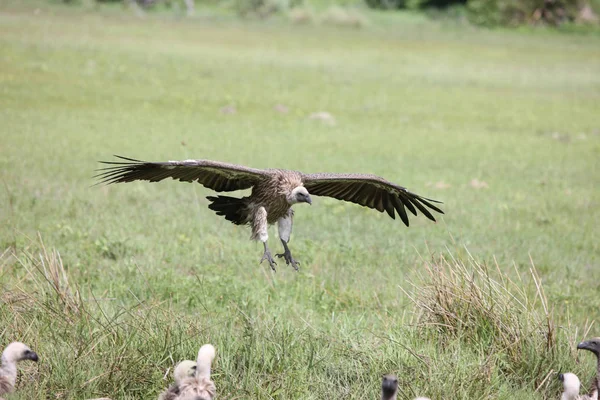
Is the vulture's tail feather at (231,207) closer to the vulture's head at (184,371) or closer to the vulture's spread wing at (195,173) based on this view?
the vulture's spread wing at (195,173)

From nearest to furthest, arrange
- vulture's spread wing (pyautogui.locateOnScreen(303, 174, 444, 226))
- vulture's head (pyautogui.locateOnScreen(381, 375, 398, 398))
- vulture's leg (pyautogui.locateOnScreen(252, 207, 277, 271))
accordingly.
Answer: vulture's head (pyautogui.locateOnScreen(381, 375, 398, 398)) < vulture's leg (pyautogui.locateOnScreen(252, 207, 277, 271)) < vulture's spread wing (pyautogui.locateOnScreen(303, 174, 444, 226))

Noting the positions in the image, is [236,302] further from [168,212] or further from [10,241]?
[168,212]

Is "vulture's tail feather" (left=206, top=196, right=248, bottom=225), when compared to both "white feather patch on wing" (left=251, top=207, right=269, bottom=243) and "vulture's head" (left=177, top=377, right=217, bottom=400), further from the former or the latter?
"vulture's head" (left=177, top=377, right=217, bottom=400)

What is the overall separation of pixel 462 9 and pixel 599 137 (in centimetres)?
3123

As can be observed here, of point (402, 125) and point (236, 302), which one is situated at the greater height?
point (236, 302)

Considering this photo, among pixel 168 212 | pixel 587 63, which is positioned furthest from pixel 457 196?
pixel 587 63

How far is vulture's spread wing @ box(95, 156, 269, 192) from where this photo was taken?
19.1 ft

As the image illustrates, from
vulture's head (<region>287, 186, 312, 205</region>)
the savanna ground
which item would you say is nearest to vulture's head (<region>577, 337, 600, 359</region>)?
the savanna ground

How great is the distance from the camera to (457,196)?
43.6ft

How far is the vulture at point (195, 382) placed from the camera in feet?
16.5

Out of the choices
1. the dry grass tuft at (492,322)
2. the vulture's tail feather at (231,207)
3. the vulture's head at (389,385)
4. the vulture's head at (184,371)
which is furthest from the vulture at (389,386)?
the vulture's tail feather at (231,207)

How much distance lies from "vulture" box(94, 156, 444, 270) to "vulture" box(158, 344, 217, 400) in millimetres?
994

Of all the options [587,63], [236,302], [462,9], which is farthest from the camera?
[462,9]

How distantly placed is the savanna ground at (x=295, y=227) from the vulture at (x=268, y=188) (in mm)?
575
